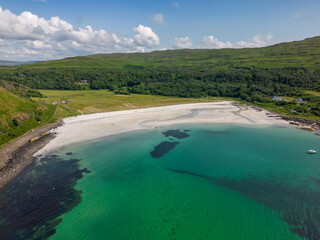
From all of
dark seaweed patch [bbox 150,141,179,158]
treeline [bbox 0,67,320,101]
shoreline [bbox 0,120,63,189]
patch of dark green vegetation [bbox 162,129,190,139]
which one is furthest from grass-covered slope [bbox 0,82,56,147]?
treeline [bbox 0,67,320,101]

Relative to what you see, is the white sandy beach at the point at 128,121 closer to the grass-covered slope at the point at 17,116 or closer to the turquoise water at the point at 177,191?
the turquoise water at the point at 177,191

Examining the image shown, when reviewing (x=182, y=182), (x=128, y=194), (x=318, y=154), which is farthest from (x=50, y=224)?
(x=318, y=154)

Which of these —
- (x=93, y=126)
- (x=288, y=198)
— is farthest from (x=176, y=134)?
(x=288, y=198)

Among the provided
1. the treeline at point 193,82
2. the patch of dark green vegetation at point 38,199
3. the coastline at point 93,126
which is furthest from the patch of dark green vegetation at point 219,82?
the patch of dark green vegetation at point 38,199

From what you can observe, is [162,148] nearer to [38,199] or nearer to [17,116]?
[38,199]

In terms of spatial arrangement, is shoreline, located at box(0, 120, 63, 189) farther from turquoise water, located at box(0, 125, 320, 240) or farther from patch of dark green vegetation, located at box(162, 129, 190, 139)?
patch of dark green vegetation, located at box(162, 129, 190, 139)

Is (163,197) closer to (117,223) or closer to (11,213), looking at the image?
(117,223)

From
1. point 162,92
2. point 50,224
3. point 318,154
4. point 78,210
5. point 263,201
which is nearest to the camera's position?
point 50,224
